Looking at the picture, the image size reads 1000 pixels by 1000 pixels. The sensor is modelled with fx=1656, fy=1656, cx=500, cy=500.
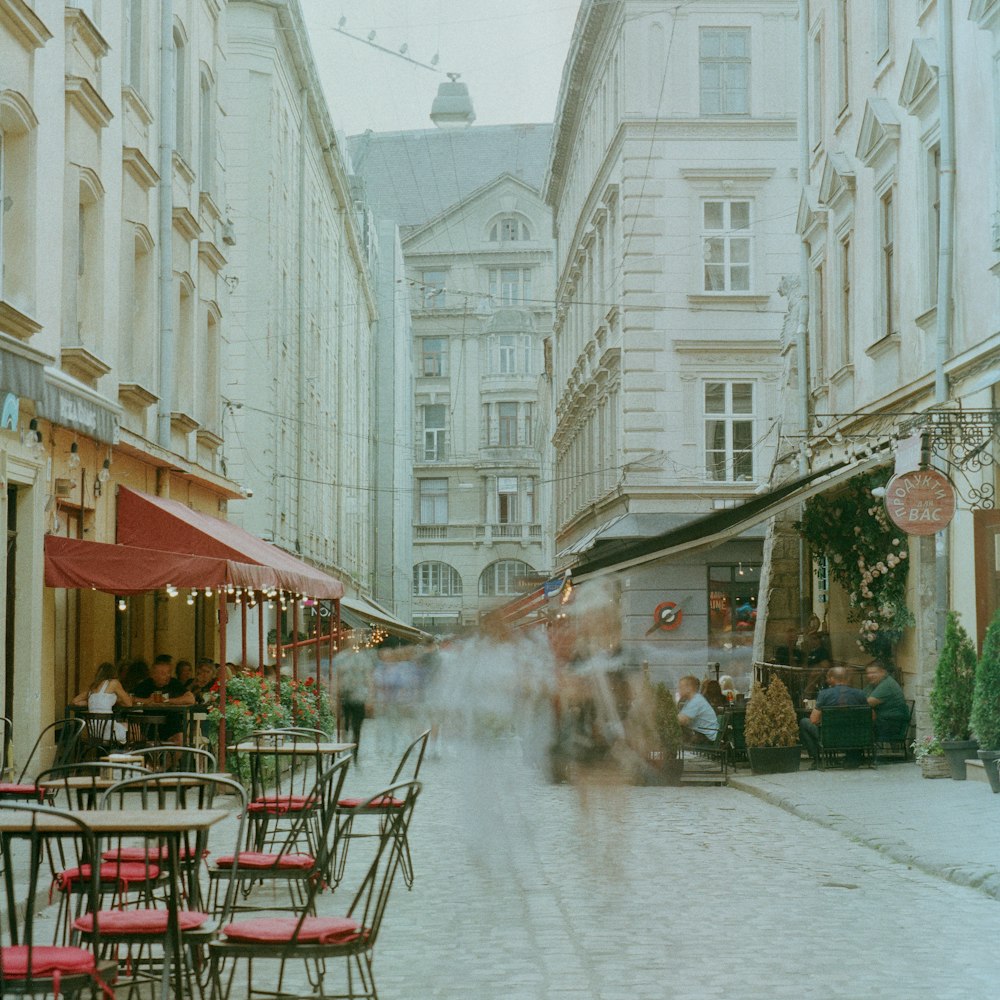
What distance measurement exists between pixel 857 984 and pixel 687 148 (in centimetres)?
2740

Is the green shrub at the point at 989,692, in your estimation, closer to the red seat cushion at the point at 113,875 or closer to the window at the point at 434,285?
the red seat cushion at the point at 113,875

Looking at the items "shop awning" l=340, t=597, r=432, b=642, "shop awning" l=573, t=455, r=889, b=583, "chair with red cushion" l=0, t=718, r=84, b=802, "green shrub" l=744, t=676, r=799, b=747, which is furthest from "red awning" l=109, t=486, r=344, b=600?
"shop awning" l=340, t=597, r=432, b=642

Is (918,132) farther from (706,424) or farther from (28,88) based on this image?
(706,424)

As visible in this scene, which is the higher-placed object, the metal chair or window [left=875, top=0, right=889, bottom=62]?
window [left=875, top=0, right=889, bottom=62]

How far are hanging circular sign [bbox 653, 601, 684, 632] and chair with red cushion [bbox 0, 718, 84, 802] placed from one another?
17.0 metres

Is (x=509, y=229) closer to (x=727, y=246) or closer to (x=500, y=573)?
(x=500, y=573)

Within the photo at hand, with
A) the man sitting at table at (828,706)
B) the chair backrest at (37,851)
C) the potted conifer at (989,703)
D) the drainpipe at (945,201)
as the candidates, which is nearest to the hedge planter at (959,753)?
the potted conifer at (989,703)

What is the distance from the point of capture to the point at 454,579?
74688mm

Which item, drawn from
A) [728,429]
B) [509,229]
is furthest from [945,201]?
[509,229]

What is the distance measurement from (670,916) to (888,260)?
13.5 meters

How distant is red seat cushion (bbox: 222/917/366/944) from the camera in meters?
6.11

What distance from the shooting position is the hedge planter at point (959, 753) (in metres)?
17.1

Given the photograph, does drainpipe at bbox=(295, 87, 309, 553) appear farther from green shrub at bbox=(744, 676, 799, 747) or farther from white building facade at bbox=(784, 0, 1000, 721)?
green shrub at bbox=(744, 676, 799, 747)

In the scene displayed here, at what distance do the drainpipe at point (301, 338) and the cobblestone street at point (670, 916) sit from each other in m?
22.7
